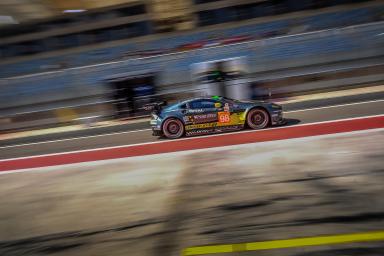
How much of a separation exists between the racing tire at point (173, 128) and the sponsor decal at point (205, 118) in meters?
0.46

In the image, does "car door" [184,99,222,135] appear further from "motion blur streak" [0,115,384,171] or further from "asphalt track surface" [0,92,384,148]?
"asphalt track surface" [0,92,384,148]

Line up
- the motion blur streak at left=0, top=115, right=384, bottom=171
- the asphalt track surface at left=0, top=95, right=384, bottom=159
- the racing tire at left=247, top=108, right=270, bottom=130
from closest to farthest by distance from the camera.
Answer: the motion blur streak at left=0, top=115, right=384, bottom=171 < the racing tire at left=247, top=108, right=270, bottom=130 < the asphalt track surface at left=0, top=95, right=384, bottom=159

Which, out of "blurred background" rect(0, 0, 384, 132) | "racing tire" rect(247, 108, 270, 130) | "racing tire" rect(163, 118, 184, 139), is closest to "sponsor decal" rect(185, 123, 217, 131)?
"racing tire" rect(163, 118, 184, 139)

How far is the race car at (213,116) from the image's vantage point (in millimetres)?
11805

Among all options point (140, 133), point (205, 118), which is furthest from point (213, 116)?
point (140, 133)

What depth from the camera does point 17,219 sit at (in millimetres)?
6699

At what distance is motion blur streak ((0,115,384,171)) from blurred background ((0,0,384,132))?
20.4 feet

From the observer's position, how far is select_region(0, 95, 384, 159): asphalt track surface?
1286 cm

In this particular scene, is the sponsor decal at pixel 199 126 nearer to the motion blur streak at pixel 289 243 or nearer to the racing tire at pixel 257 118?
the racing tire at pixel 257 118

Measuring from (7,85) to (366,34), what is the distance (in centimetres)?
1818

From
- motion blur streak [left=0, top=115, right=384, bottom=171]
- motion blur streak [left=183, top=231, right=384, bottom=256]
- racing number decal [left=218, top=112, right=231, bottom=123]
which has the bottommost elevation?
motion blur streak [left=183, top=231, right=384, bottom=256]

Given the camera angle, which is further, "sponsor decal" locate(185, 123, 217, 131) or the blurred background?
the blurred background

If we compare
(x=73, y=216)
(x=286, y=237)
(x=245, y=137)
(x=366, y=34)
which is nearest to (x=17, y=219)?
(x=73, y=216)

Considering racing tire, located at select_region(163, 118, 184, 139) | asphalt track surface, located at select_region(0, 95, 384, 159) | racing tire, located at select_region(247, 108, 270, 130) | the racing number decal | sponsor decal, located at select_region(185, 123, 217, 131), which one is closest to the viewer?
racing tire, located at select_region(247, 108, 270, 130)
